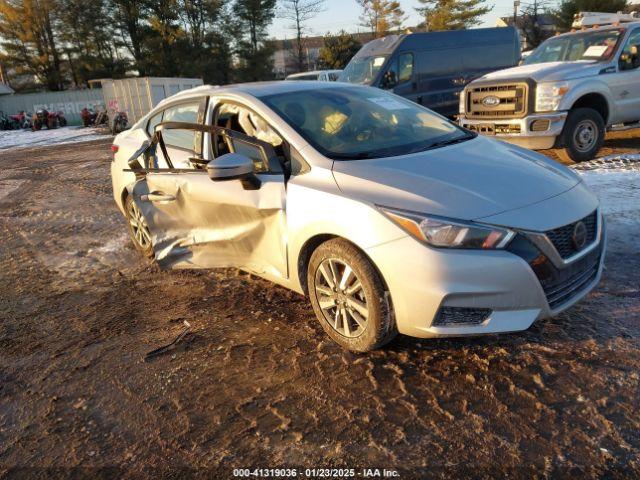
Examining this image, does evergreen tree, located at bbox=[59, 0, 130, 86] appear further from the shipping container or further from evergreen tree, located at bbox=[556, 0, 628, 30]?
evergreen tree, located at bbox=[556, 0, 628, 30]

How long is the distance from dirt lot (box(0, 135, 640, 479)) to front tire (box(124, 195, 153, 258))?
853mm

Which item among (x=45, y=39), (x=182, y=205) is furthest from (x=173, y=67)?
(x=182, y=205)

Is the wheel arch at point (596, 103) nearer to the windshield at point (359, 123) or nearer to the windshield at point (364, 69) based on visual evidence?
the windshield at point (359, 123)

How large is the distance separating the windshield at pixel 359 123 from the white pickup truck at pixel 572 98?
4192 mm

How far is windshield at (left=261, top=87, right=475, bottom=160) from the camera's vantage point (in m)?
3.34

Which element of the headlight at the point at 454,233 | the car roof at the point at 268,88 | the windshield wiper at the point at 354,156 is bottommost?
the headlight at the point at 454,233

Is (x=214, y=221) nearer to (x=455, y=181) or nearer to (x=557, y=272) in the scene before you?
(x=455, y=181)

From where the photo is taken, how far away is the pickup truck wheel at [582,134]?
7625 millimetres

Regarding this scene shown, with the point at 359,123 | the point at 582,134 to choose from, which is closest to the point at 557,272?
the point at 359,123

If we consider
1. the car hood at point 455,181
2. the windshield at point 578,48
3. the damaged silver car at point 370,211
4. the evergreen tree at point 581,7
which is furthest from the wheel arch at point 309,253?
the evergreen tree at point 581,7

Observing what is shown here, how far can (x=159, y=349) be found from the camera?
333cm

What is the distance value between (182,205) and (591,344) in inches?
118

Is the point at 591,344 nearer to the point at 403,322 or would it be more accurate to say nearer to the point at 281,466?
the point at 403,322

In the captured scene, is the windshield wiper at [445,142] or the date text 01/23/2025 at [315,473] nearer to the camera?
the date text 01/23/2025 at [315,473]
